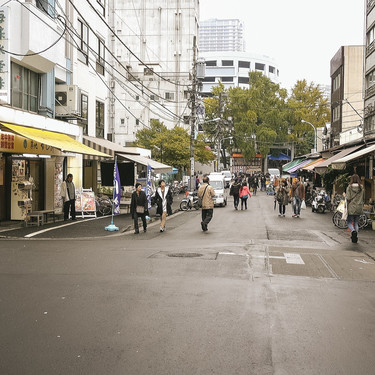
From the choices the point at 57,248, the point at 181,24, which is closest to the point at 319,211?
the point at 57,248

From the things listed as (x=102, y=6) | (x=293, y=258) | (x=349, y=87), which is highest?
(x=102, y=6)

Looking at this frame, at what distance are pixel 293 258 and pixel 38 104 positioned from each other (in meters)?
14.1

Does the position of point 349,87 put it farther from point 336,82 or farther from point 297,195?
point 297,195

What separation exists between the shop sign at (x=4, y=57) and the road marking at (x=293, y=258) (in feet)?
34.7

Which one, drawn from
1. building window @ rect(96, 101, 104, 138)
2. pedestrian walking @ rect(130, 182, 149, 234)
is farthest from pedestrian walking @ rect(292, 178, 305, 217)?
building window @ rect(96, 101, 104, 138)

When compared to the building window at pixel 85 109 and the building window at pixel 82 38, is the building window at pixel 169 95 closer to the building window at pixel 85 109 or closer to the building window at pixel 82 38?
the building window at pixel 82 38

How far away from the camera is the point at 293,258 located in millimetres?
10688

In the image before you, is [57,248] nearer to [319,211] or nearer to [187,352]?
[187,352]

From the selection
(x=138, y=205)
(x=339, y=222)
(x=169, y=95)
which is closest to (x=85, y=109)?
(x=138, y=205)

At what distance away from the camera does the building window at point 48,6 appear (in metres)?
19.6

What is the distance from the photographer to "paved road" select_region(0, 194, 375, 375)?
4.54 m

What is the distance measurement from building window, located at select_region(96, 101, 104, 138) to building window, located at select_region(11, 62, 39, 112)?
8.15 m

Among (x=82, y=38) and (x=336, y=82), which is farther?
(x=336, y=82)

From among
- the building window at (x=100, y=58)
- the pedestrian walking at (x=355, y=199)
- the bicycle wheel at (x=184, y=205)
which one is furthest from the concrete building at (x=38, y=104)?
the pedestrian walking at (x=355, y=199)
